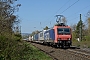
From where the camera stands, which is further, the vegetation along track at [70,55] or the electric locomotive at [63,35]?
the electric locomotive at [63,35]

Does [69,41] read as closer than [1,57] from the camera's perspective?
No

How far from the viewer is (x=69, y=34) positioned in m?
32.2

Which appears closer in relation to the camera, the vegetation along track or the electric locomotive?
the vegetation along track

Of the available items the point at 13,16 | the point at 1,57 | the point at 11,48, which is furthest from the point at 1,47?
the point at 13,16

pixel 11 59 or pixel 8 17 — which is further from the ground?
pixel 8 17

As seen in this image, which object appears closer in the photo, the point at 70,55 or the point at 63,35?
the point at 70,55

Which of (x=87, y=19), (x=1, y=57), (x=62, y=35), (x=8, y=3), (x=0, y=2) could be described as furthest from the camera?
(x=87, y=19)

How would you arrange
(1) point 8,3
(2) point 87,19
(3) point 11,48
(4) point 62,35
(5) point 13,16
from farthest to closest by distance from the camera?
(2) point 87,19 → (4) point 62,35 → (5) point 13,16 → (1) point 8,3 → (3) point 11,48

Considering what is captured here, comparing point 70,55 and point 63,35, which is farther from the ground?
point 63,35

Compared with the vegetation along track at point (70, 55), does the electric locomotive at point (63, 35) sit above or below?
above

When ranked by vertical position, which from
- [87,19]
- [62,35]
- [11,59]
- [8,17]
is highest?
[87,19]

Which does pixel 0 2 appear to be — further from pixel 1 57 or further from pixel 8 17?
pixel 1 57

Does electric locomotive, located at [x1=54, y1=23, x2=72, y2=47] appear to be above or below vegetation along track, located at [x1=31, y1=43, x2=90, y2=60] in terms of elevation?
above

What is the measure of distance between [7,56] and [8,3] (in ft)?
50.4
